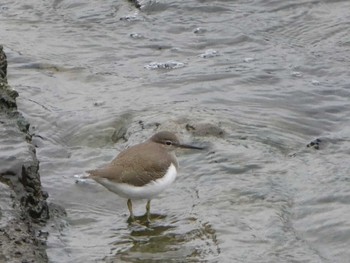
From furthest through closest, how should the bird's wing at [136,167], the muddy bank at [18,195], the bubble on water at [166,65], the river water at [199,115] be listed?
1. the bubble on water at [166,65]
2. the bird's wing at [136,167]
3. the river water at [199,115]
4. the muddy bank at [18,195]

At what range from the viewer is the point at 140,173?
7.16 m

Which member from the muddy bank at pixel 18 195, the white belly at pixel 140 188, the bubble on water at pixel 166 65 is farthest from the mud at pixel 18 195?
the bubble on water at pixel 166 65

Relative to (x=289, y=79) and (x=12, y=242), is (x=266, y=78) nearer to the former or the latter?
(x=289, y=79)

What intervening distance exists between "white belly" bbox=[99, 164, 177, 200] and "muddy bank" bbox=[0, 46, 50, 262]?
0.53 metres

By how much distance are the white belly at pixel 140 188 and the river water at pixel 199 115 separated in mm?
259

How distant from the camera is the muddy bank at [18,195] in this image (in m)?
5.55

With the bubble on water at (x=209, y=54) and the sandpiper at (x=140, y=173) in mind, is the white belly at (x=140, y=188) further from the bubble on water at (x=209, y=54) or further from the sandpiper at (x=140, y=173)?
the bubble on water at (x=209, y=54)

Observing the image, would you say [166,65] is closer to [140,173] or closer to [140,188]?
[140,173]

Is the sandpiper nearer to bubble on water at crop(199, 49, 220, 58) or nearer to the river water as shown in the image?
the river water

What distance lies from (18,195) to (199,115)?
117 inches

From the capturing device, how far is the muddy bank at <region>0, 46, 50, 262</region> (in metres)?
5.55

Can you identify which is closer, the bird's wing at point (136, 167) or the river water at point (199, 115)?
the river water at point (199, 115)

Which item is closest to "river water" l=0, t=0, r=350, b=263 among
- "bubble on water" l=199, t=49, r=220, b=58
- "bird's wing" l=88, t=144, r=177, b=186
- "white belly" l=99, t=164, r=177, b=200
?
"bubble on water" l=199, t=49, r=220, b=58

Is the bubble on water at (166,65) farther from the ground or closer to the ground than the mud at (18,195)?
closer to the ground
